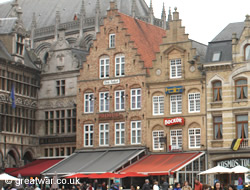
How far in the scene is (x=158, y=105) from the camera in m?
50.8

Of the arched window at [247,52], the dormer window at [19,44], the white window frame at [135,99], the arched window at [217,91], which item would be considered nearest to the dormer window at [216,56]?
the arched window at [217,91]

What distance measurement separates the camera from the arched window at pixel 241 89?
47.2m

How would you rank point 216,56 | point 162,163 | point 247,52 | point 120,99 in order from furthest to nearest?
1. point 120,99
2. point 216,56
3. point 162,163
4. point 247,52

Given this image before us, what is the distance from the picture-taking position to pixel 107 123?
5306 cm

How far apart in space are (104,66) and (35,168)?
9630 millimetres

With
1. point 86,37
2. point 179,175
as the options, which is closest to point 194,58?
point 179,175

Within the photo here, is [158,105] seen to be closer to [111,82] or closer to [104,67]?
[111,82]

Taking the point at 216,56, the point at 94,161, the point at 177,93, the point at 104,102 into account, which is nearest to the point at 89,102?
the point at 104,102

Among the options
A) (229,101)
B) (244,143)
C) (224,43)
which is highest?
(224,43)

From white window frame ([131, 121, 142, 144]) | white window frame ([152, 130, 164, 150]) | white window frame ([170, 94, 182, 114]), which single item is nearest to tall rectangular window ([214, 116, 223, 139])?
white window frame ([170, 94, 182, 114])

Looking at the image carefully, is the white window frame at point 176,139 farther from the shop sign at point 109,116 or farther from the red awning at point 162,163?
the shop sign at point 109,116

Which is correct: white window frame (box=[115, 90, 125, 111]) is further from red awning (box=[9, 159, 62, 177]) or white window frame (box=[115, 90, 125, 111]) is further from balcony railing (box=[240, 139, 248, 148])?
balcony railing (box=[240, 139, 248, 148])

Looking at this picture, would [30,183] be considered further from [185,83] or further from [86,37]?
[86,37]

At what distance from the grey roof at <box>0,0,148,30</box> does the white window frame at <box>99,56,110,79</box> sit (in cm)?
2822
